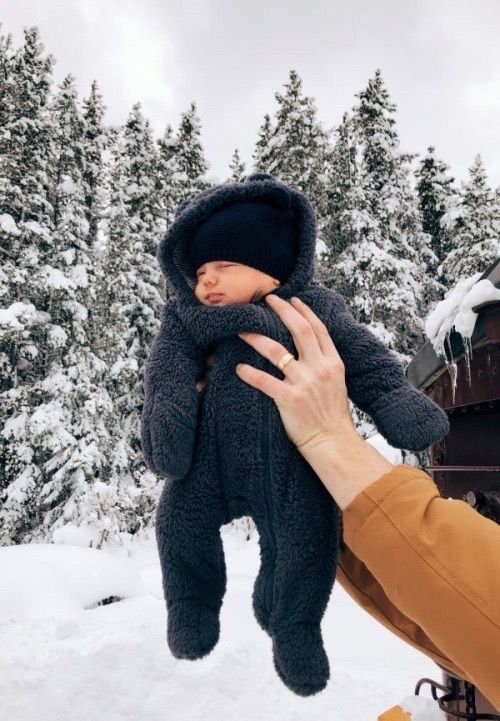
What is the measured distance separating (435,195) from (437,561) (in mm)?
25527

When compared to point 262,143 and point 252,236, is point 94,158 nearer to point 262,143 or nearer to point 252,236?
point 262,143

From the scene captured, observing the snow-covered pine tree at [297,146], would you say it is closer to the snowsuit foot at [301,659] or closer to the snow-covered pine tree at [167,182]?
the snow-covered pine tree at [167,182]

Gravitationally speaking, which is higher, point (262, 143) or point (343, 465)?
point (262, 143)

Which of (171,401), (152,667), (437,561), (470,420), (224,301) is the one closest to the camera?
(437,561)

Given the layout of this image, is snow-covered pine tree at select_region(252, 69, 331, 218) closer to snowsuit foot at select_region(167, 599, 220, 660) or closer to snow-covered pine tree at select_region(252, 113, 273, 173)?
snow-covered pine tree at select_region(252, 113, 273, 173)

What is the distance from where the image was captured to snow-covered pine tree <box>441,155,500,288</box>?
18.4 metres

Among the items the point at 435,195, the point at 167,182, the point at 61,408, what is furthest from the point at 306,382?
the point at 435,195

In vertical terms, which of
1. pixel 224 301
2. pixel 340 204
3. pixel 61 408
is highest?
pixel 340 204

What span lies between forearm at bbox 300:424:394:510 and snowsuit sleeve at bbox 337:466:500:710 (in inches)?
1.0

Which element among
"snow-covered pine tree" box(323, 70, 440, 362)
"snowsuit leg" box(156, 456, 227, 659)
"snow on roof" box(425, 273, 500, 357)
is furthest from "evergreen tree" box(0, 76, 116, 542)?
"snowsuit leg" box(156, 456, 227, 659)

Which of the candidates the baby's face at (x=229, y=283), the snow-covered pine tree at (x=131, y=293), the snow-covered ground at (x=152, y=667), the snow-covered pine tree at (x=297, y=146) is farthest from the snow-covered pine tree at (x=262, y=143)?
the baby's face at (x=229, y=283)

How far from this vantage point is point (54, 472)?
16828 millimetres

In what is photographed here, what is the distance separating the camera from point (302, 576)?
150cm

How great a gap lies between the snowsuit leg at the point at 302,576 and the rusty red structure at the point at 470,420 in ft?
5.17
